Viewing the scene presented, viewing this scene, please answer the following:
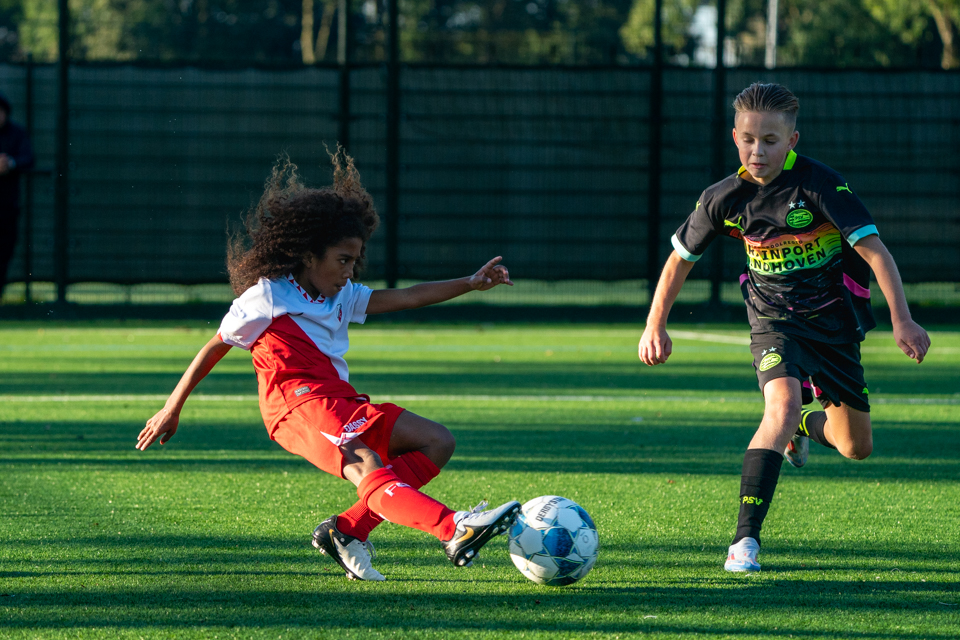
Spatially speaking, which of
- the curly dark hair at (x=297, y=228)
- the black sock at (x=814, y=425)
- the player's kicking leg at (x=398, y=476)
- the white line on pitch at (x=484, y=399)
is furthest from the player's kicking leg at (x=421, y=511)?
the white line on pitch at (x=484, y=399)

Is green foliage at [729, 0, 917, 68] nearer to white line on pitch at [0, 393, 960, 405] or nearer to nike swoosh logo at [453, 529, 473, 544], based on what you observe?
white line on pitch at [0, 393, 960, 405]

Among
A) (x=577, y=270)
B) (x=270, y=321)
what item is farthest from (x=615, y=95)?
(x=270, y=321)

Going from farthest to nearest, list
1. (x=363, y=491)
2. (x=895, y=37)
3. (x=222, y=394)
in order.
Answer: (x=895, y=37), (x=222, y=394), (x=363, y=491)

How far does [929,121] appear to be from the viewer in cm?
1307

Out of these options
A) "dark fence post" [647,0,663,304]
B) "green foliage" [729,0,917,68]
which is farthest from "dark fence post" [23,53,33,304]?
"green foliage" [729,0,917,68]

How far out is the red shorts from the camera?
3.26m

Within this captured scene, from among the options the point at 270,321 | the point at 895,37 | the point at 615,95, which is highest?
the point at 895,37

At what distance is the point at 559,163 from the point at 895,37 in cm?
2439

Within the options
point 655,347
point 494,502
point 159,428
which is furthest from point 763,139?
point 159,428

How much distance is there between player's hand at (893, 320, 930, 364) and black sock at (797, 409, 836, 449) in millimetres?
993

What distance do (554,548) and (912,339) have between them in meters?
1.30

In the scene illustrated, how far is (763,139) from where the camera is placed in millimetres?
3639

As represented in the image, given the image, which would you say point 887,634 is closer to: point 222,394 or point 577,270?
point 222,394

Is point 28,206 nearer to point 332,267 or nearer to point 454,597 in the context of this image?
point 332,267
